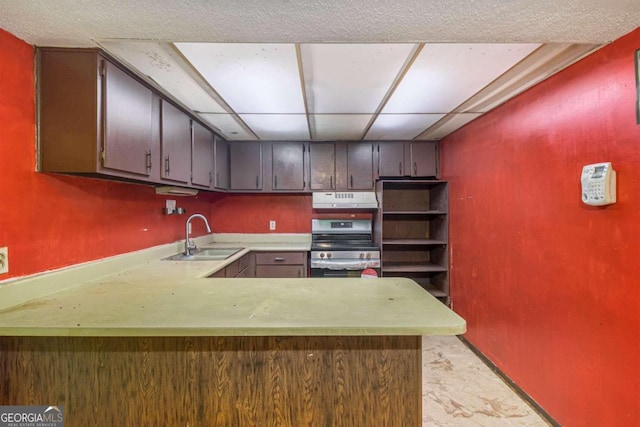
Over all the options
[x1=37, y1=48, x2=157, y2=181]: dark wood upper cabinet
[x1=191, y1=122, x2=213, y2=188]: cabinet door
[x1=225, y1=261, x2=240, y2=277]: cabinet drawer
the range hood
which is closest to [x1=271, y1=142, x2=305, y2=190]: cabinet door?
the range hood

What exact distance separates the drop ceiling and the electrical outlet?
1.02 metres

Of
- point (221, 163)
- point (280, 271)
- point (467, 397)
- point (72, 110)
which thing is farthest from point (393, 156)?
point (72, 110)

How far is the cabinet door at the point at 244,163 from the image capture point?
3580mm

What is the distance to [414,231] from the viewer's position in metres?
3.87

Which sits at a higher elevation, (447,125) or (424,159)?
(447,125)

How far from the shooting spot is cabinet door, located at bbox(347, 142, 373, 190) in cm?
360

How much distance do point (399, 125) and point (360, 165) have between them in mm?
831

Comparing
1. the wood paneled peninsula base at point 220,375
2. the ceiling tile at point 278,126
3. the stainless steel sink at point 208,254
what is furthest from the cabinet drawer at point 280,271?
the wood paneled peninsula base at point 220,375

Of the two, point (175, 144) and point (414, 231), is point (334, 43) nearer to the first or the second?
point (175, 144)

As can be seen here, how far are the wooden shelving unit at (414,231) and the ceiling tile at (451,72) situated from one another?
1.37m

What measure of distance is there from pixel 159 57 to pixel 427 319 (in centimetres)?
187

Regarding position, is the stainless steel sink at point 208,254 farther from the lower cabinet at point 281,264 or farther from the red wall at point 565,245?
the red wall at point 565,245

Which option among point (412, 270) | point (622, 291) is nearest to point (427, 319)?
point (622, 291)

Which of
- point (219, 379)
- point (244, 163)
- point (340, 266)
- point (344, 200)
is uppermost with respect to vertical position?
point (244, 163)
